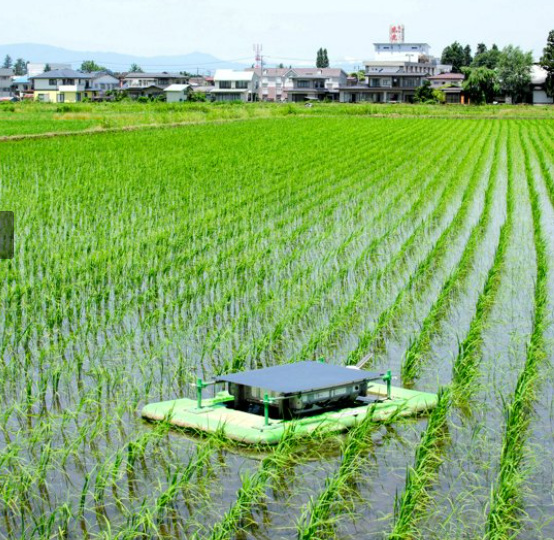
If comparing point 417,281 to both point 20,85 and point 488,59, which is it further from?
point 20,85

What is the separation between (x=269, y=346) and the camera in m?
6.64

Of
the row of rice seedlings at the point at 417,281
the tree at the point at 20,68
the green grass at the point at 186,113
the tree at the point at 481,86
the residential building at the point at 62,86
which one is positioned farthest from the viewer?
the tree at the point at 20,68

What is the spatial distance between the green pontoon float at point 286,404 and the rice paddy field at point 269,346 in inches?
3.6

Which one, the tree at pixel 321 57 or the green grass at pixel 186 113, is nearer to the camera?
the green grass at pixel 186 113

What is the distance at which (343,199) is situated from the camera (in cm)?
1474

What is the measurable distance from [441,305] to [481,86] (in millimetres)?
55653

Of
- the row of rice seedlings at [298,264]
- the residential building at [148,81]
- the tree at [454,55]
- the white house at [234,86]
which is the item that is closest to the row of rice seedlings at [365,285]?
the row of rice seedlings at [298,264]

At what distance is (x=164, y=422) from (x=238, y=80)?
71586 mm

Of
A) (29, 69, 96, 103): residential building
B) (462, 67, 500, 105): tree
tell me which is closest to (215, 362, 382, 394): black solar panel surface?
(462, 67, 500, 105): tree

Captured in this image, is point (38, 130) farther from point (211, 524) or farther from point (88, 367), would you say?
point (211, 524)

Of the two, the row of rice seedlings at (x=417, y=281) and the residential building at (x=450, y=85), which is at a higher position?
the residential building at (x=450, y=85)

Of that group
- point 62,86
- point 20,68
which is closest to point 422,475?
point 62,86

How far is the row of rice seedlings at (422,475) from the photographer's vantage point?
3.92 metres

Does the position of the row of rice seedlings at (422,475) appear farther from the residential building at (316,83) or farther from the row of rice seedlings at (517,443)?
the residential building at (316,83)
